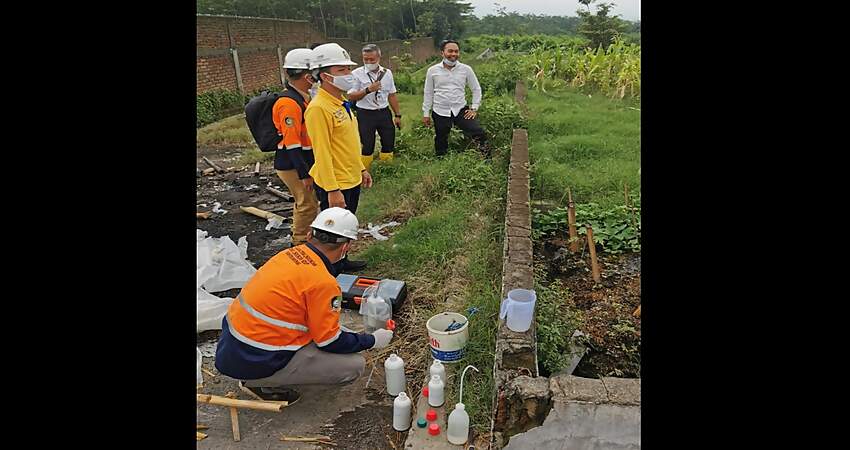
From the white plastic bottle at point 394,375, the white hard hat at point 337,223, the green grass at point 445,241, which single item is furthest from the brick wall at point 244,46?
the white plastic bottle at point 394,375

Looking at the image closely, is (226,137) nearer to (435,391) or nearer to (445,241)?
(445,241)

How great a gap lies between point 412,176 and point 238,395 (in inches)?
149

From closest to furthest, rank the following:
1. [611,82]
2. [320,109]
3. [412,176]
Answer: [320,109] → [412,176] → [611,82]

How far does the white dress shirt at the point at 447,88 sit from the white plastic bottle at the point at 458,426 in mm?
4985

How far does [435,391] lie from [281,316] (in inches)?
35.9

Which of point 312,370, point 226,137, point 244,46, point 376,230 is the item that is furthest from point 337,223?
point 244,46

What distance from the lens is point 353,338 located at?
9.91 feet

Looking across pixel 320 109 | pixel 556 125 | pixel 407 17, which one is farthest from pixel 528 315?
pixel 407 17

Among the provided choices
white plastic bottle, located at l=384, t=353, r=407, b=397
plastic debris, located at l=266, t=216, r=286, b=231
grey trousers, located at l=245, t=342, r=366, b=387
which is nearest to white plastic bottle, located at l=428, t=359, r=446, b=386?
white plastic bottle, located at l=384, t=353, r=407, b=397

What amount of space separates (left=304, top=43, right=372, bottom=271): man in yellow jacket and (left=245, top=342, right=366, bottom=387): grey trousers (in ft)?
4.75

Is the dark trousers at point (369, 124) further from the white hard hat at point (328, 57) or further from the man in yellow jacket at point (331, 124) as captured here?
the white hard hat at point (328, 57)

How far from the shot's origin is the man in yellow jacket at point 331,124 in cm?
401

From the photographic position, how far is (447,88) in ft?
22.8

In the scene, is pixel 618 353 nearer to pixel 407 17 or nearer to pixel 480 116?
pixel 480 116
